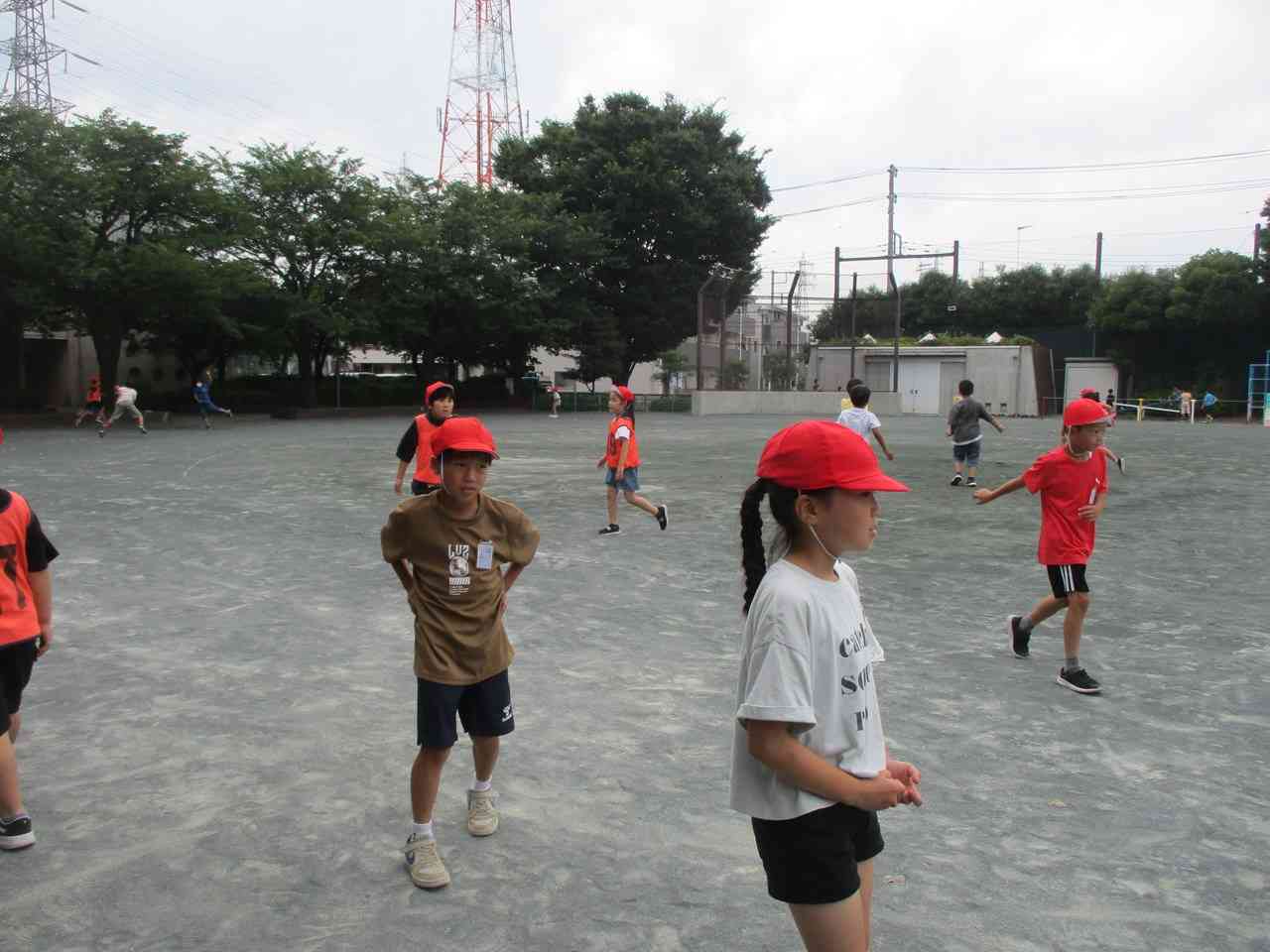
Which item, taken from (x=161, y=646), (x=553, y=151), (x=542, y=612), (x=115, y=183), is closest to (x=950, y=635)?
(x=542, y=612)

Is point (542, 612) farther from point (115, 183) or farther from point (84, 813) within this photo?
point (115, 183)

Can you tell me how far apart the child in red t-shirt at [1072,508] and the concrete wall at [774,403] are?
1293 inches

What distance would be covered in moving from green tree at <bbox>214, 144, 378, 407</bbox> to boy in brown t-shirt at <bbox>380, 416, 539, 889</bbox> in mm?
30888

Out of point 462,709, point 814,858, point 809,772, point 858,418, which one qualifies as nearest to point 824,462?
point 809,772

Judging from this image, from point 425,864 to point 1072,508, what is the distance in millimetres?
4212

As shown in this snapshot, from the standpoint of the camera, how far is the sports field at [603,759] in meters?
3.22

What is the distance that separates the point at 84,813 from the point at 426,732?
150 cm

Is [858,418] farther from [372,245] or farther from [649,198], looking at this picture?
[649,198]

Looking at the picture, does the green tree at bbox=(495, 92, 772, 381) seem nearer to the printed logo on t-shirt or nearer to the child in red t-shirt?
the child in red t-shirt

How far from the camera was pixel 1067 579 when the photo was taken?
582 cm

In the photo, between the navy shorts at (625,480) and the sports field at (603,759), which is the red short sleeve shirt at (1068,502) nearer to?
the sports field at (603,759)

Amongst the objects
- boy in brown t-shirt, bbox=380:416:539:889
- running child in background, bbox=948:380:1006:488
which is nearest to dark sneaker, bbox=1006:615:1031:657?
boy in brown t-shirt, bbox=380:416:539:889

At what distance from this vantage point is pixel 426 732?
11.5 feet

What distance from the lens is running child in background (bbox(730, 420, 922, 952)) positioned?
82.6 inches
